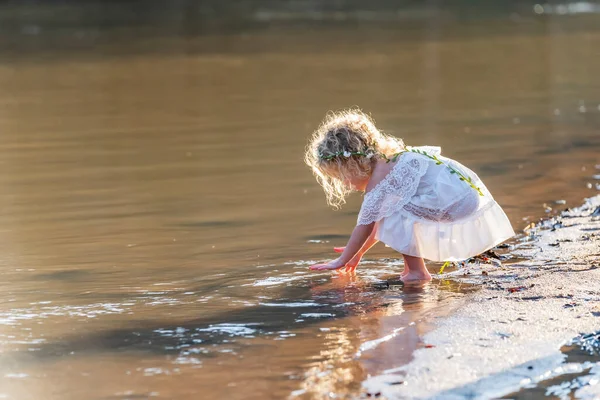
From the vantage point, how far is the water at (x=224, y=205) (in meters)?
3.73

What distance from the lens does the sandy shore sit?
3260mm

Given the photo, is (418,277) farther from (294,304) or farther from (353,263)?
(294,304)

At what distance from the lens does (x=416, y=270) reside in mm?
4707

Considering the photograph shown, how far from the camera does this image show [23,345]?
395cm

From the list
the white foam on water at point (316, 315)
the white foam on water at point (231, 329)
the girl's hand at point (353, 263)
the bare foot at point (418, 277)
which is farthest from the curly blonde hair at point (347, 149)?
the white foam on water at point (231, 329)

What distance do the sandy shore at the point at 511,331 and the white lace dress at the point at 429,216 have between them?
19cm

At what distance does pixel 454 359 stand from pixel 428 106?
7.57 m

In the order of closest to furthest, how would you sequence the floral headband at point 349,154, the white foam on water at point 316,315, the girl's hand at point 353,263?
the white foam on water at point 316,315 → the floral headband at point 349,154 → the girl's hand at point 353,263

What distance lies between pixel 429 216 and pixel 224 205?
88.1 inches

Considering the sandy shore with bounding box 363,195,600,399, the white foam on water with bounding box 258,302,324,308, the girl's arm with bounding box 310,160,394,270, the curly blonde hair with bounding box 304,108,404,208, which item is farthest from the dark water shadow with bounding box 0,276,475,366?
the curly blonde hair with bounding box 304,108,404,208

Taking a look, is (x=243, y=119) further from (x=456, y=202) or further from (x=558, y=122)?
(x=456, y=202)

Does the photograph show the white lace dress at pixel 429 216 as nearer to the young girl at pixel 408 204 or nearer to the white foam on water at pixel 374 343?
the young girl at pixel 408 204

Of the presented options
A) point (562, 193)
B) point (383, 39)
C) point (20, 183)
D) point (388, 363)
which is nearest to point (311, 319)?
point (388, 363)

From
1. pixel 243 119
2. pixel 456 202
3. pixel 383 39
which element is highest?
pixel 383 39
